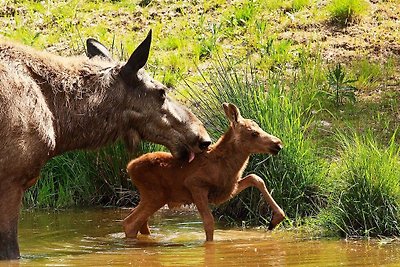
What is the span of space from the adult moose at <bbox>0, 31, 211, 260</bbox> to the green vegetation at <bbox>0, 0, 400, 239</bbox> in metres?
1.48

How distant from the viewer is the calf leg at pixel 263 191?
11094mm

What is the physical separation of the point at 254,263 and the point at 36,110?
2.28 meters

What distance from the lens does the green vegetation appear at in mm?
11055

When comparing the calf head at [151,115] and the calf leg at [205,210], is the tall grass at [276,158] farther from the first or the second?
the calf head at [151,115]

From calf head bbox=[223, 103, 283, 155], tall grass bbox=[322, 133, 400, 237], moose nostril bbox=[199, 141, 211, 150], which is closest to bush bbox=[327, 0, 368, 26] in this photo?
calf head bbox=[223, 103, 283, 155]

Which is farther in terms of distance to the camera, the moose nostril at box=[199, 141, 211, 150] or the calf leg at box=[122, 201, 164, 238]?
the calf leg at box=[122, 201, 164, 238]

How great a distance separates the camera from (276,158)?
39.1ft

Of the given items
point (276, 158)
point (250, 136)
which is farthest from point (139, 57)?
point (276, 158)

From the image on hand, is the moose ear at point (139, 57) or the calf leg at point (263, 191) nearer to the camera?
the moose ear at point (139, 57)

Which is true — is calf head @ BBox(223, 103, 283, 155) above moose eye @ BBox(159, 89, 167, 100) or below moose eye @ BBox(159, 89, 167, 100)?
below

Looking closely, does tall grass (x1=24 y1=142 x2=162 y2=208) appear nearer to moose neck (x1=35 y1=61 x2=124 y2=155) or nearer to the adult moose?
the adult moose

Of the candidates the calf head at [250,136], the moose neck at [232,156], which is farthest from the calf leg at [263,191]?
the calf head at [250,136]

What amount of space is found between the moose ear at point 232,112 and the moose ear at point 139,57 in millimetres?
1385

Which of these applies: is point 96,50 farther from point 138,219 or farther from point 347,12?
point 347,12
